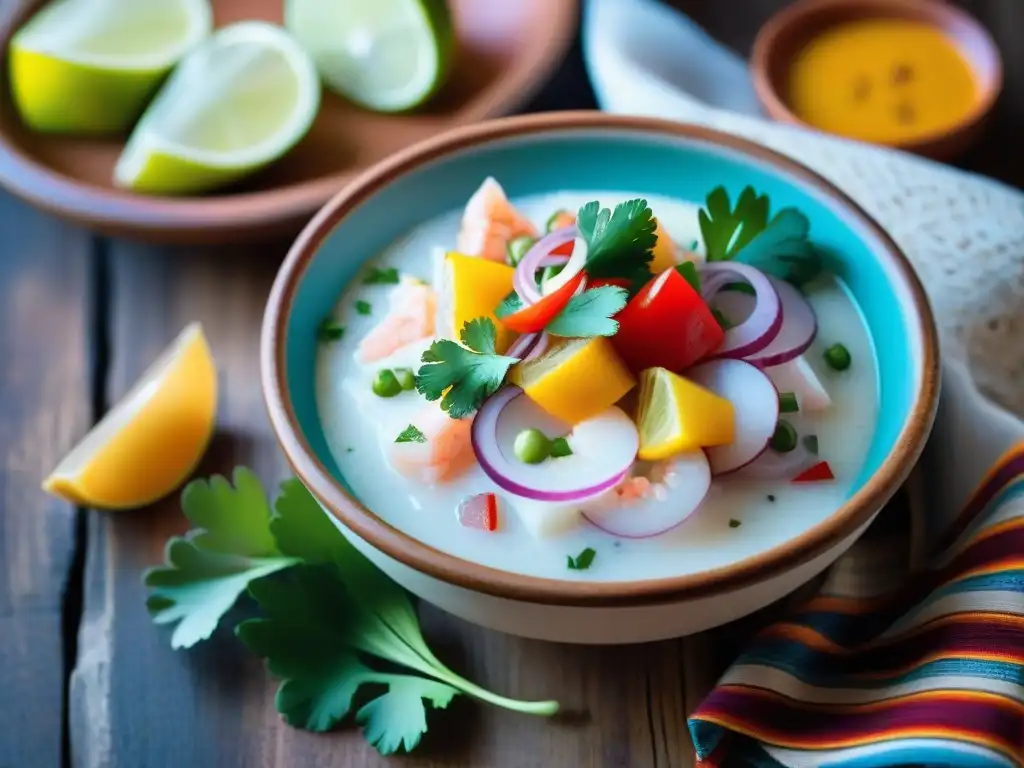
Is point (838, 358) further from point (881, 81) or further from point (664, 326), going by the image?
point (881, 81)

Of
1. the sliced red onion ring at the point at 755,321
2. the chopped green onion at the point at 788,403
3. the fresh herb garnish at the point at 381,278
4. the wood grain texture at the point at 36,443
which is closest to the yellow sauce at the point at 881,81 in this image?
the sliced red onion ring at the point at 755,321

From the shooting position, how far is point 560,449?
1572mm

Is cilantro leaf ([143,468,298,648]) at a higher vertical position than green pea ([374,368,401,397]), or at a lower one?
lower

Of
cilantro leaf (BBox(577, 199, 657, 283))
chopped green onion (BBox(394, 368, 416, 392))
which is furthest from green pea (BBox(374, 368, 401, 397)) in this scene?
cilantro leaf (BBox(577, 199, 657, 283))

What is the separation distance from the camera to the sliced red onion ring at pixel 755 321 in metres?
1.66

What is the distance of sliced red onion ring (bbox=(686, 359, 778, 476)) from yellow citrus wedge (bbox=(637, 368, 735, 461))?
0.07 feet

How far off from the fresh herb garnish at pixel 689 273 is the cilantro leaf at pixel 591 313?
142 mm

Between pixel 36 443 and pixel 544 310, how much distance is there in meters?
1.03

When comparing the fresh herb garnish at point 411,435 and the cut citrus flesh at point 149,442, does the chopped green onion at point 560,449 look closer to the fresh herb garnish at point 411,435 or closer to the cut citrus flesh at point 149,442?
the fresh herb garnish at point 411,435

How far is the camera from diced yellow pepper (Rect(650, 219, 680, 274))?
172 centimetres

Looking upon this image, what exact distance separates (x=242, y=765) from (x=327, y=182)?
1106mm

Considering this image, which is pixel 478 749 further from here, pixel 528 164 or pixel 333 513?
pixel 528 164

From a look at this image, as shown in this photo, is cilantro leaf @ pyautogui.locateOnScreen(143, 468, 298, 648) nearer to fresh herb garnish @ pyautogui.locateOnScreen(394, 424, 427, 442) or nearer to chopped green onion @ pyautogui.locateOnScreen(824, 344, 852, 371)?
fresh herb garnish @ pyautogui.locateOnScreen(394, 424, 427, 442)

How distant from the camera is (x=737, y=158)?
1.92 m
